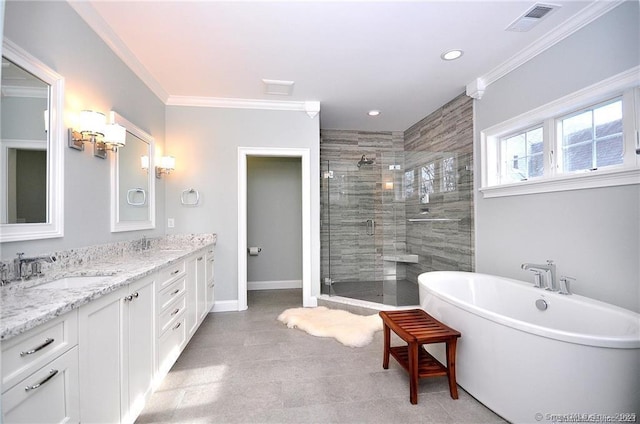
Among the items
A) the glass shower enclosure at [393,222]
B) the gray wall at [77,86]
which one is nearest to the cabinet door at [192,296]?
the gray wall at [77,86]

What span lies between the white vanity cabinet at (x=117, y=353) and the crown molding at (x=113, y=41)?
1857 millimetres

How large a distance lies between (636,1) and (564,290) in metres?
1.89

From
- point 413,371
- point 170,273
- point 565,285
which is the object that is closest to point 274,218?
point 170,273

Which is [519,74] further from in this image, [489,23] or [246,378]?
[246,378]

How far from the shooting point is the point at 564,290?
6.36ft

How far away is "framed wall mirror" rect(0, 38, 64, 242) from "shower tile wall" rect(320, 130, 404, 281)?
8.88 feet

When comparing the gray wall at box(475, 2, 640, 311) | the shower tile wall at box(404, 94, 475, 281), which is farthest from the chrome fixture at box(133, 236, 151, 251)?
the gray wall at box(475, 2, 640, 311)

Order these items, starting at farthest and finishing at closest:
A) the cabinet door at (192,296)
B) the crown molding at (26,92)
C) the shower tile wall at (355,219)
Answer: the shower tile wall at (355,219) → the cabinet door at (192,296) → the crown molding at (26,92)

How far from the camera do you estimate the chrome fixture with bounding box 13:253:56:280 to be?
1311mm

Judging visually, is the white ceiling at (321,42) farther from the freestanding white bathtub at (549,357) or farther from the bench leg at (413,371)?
the bench leg at (413,371)

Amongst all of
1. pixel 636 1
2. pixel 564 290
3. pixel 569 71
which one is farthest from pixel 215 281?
pixel 636 1

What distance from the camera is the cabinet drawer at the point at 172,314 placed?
6.05 ft

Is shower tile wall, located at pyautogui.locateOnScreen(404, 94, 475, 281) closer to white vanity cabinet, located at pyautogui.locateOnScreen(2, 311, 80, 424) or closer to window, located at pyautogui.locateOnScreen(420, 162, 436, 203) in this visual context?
window, located at pyautogui.locateOnScreen(420, 162, 436, 203)

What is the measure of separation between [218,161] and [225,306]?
6.04 feet
